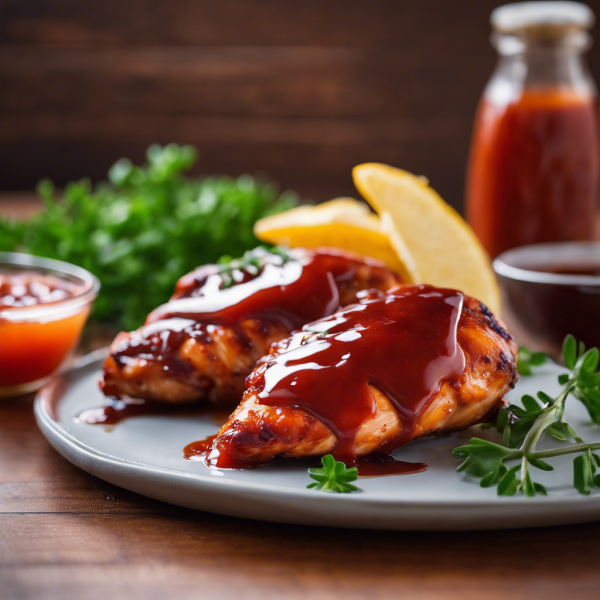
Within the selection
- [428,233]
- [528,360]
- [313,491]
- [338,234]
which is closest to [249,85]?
[338,234]

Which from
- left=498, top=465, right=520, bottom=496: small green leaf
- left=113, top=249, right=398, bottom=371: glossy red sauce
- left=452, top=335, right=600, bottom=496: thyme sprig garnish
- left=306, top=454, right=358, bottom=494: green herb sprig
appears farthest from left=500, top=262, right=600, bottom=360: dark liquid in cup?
left=306, top=454, right=358, bottom=494: green herb sprig

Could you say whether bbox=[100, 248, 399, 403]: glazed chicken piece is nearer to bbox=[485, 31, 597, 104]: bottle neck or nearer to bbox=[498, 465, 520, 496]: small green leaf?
bbox=[498, 465, 520, 496]: small green leaf

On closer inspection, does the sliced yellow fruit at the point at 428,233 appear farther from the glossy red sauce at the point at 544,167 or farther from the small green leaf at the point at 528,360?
the glossy red sauce at the point at 544,167

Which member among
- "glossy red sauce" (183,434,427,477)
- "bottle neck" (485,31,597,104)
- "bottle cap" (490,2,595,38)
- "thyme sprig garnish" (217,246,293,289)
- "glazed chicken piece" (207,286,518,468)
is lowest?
"glossy red sauce" (183,434,427,477)

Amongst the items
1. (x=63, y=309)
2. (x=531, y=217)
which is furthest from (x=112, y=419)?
(x=531, y=217)

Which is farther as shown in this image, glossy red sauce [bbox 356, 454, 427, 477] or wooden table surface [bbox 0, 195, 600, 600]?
glossy red sauce [bbox 356, 454, 427, 477]

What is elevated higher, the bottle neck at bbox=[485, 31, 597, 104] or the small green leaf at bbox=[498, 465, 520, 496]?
the bottle neck at bbox=[485, 31, 597, 104]

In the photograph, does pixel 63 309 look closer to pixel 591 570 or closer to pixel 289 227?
pixel 289 227
